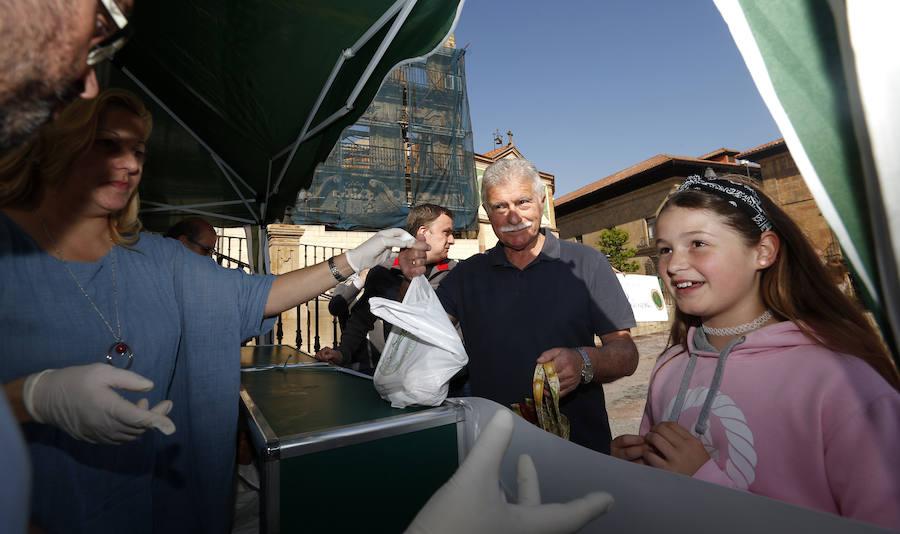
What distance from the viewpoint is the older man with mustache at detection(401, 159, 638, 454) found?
1.85 m

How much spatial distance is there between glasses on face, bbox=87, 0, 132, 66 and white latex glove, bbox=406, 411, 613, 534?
0.90m

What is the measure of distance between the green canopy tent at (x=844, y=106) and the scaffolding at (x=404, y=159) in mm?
12516

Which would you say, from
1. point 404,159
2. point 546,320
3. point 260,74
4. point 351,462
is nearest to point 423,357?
point 351,462

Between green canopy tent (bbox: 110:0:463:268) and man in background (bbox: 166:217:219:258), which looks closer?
green canopy tent (bbox: 110:0:463:268)

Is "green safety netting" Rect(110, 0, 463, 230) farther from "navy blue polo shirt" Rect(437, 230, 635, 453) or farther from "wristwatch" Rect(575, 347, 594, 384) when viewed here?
"wristwatch" Rect(575, 347, 594, 384)

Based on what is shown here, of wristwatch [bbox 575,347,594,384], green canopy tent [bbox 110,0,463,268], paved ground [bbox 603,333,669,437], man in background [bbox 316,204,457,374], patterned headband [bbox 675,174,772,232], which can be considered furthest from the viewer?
paved ground [bbox 603,333,669,437]

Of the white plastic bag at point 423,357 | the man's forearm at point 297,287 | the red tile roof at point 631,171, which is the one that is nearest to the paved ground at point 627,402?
the white plastic bag at point 423,357

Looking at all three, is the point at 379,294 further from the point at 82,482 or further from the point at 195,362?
the point at 82,482

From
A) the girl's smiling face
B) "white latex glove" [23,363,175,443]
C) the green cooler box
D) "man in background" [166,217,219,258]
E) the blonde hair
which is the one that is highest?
"man in background" [166,217,219,258]

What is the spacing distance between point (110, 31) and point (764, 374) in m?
1.56

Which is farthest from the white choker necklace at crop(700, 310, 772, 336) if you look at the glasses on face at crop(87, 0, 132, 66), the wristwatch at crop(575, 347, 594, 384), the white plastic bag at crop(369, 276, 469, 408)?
the glasses on face at crop(87, 0, 132, 66)

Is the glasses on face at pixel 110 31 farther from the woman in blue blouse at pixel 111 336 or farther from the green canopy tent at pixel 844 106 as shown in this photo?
the green canopy tent at pixel 844 106

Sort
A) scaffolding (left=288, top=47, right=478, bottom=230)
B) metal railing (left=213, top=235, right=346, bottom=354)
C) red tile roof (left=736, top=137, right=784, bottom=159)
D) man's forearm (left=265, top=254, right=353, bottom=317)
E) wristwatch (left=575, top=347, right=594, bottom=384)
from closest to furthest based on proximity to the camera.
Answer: wristwatch (left=575, top=347, right=594, bottom=384) < man's forearm (left=265, top=254, right=353, bottom=317) < metal railing (left=213, top=235, right=346, bottom=354) < scaffolding (left=288, top=47, right=478, bottom=230) < red tile roof (left=736, top=137, right=784, bottom=159)

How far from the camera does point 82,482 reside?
1085 mm
